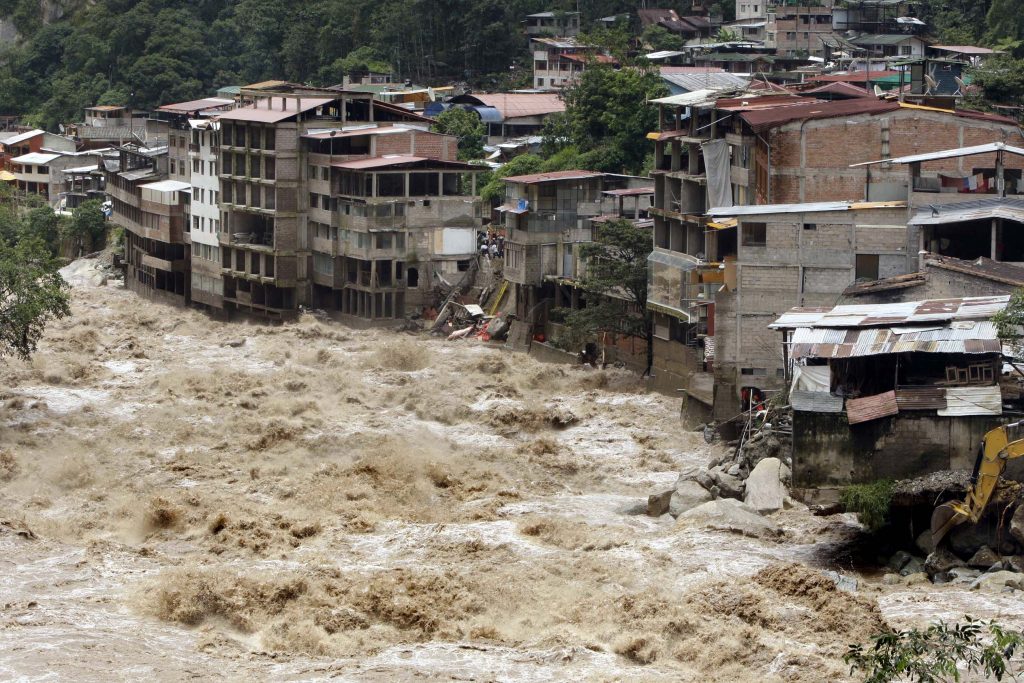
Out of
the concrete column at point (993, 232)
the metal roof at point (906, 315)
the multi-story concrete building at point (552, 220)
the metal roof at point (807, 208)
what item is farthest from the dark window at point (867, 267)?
the multi-story concrete building at point (552, 220)

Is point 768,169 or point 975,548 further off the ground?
point 768,169

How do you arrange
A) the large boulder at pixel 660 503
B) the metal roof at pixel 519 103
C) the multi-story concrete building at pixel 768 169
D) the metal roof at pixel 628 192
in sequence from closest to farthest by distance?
1. the large boulder at pixel 660 503
2. the multi-story concrete building at pixel 768 169
3. the metal roof at pixel 628 192
4. the metal roof at pixel 519 103

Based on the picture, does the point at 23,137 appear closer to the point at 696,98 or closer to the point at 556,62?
the point at 556,62

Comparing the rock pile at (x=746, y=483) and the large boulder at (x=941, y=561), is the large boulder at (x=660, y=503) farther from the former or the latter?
the large boulder at (x=941, y=561)

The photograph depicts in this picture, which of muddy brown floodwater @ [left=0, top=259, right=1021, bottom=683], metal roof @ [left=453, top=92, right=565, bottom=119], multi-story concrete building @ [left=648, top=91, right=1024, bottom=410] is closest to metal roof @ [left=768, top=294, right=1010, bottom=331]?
muddy brown floodwater @ [left=0, top=259, right=1021, bottom=683]

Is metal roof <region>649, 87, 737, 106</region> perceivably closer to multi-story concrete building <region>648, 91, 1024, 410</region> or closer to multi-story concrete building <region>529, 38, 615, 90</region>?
multi-story concrete building <region>648, 91, 1024, 410</region>

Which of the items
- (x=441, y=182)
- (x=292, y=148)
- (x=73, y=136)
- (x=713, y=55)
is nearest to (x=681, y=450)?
(x=441, y=182)

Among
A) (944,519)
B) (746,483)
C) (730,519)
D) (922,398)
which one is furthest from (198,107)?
(944,519)
